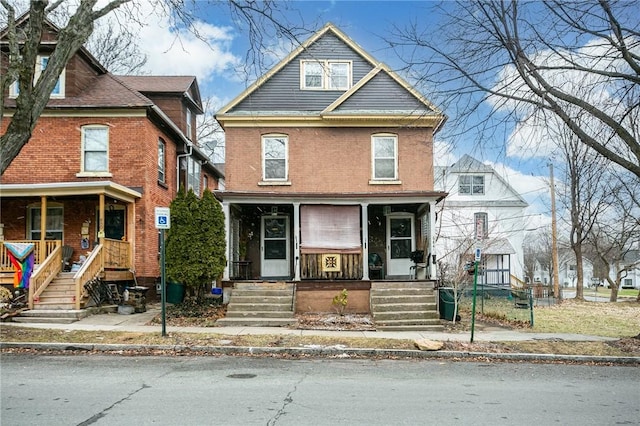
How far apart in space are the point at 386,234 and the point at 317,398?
12.9 meters

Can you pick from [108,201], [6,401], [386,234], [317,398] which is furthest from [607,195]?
[6,401]

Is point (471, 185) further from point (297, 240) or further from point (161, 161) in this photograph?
point (161, 161)

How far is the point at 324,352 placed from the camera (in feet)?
36.0

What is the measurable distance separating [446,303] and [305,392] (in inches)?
372

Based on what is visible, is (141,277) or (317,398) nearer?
(317,398)

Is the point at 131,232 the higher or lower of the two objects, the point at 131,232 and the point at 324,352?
the higher

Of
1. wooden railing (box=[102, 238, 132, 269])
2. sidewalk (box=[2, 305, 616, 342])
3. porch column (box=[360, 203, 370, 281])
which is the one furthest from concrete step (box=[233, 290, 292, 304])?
wooden railing (box=[102, 238, 132, 269])

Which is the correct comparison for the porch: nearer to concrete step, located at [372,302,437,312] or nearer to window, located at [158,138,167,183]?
window, located at [158,138,167,183]

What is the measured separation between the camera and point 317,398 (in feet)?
22.8

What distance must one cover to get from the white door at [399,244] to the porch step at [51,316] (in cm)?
1011

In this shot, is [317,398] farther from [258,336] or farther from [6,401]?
[258,336]

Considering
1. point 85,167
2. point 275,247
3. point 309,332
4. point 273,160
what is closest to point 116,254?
point 85,167

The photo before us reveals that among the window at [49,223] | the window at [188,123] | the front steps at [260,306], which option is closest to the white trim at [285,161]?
the front steps at [260,306]

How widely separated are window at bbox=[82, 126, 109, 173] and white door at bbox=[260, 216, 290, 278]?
5734 mm
